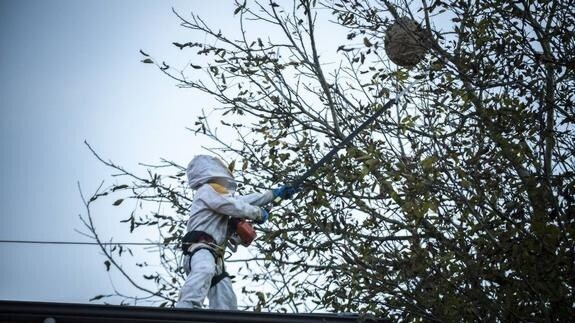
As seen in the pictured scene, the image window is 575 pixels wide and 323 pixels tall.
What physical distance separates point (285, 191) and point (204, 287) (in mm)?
1913

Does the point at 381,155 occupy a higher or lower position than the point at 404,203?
higher

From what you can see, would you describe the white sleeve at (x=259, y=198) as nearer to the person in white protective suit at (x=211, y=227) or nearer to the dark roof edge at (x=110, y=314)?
the person in white protective suit at (x=211, y=227)

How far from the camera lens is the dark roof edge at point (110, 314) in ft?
22.2

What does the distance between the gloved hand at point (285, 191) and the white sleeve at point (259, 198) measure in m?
0.06

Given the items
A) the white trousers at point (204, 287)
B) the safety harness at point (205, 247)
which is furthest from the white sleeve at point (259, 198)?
the white trousers at point (204, 287)

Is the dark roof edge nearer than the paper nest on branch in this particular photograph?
Yes

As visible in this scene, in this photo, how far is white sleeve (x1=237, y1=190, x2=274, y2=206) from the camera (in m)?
9.65

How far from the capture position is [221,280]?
886 cm

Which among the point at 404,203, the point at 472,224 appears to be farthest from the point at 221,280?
the point at 472,224

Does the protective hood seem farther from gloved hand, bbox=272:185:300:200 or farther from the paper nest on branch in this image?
the paper nest on branch

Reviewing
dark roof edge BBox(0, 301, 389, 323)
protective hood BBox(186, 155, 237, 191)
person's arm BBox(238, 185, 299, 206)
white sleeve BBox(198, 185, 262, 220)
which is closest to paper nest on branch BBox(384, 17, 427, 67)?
person's arm BBox(238, 185, 299, 206)

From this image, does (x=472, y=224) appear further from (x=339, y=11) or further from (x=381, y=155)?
(x=339, y=11)

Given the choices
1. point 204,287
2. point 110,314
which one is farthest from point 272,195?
point 110,314

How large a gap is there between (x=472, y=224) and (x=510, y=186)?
68 cm
